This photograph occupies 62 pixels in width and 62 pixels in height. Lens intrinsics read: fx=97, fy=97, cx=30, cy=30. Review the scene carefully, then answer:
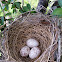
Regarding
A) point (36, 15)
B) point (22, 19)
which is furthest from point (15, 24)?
point (36, 15)

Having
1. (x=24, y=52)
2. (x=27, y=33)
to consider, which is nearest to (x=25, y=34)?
(x=27, y=33)

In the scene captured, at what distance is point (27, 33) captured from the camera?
3.05 ft

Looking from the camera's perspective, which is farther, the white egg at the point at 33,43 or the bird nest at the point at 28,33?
the white egg at the point at 33,43

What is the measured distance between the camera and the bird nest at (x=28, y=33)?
770 mm

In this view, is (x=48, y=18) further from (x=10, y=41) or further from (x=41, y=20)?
(x=10, y=41)

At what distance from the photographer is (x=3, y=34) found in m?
0.73

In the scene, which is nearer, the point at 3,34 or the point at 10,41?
the point at 3,34

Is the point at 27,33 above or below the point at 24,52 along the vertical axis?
above

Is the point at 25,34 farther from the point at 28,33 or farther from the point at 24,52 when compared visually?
the point at 24,52

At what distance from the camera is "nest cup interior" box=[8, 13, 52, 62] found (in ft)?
2.66

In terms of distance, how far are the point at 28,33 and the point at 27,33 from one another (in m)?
0.01

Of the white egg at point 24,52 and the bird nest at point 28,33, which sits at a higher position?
the bird nest at point 28,33

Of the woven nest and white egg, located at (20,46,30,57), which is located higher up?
the woven nest

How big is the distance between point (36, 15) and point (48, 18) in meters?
0.10
